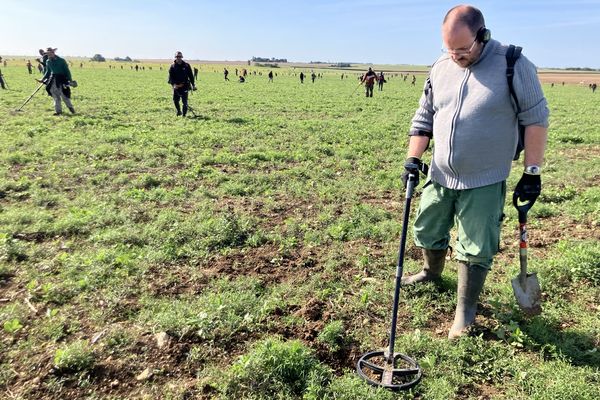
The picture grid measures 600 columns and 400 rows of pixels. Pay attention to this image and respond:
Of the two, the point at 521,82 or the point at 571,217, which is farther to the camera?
the point at 571,217

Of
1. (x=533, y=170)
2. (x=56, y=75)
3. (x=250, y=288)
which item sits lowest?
(x=250, y=288)

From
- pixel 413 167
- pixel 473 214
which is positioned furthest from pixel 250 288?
pixel 473 214

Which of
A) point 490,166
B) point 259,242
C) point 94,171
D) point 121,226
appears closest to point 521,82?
point 490,166

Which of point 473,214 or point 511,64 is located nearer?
point 511,64

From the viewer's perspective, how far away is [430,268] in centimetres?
446

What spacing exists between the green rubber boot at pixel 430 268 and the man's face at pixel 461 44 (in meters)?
1.91

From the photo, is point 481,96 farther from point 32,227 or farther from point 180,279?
point 32,227

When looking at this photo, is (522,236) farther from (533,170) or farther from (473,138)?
(473,138)

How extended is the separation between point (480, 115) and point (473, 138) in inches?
7.4

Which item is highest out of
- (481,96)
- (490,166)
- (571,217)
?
(481,96)

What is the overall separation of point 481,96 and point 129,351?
3.53m

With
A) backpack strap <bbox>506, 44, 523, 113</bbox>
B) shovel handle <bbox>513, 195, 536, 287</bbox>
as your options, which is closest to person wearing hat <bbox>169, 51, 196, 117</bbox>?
backpack strap <bbox>506, 44, 523, 113</bbox>

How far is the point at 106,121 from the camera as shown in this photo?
570 inches

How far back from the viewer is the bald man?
10.3 ft
